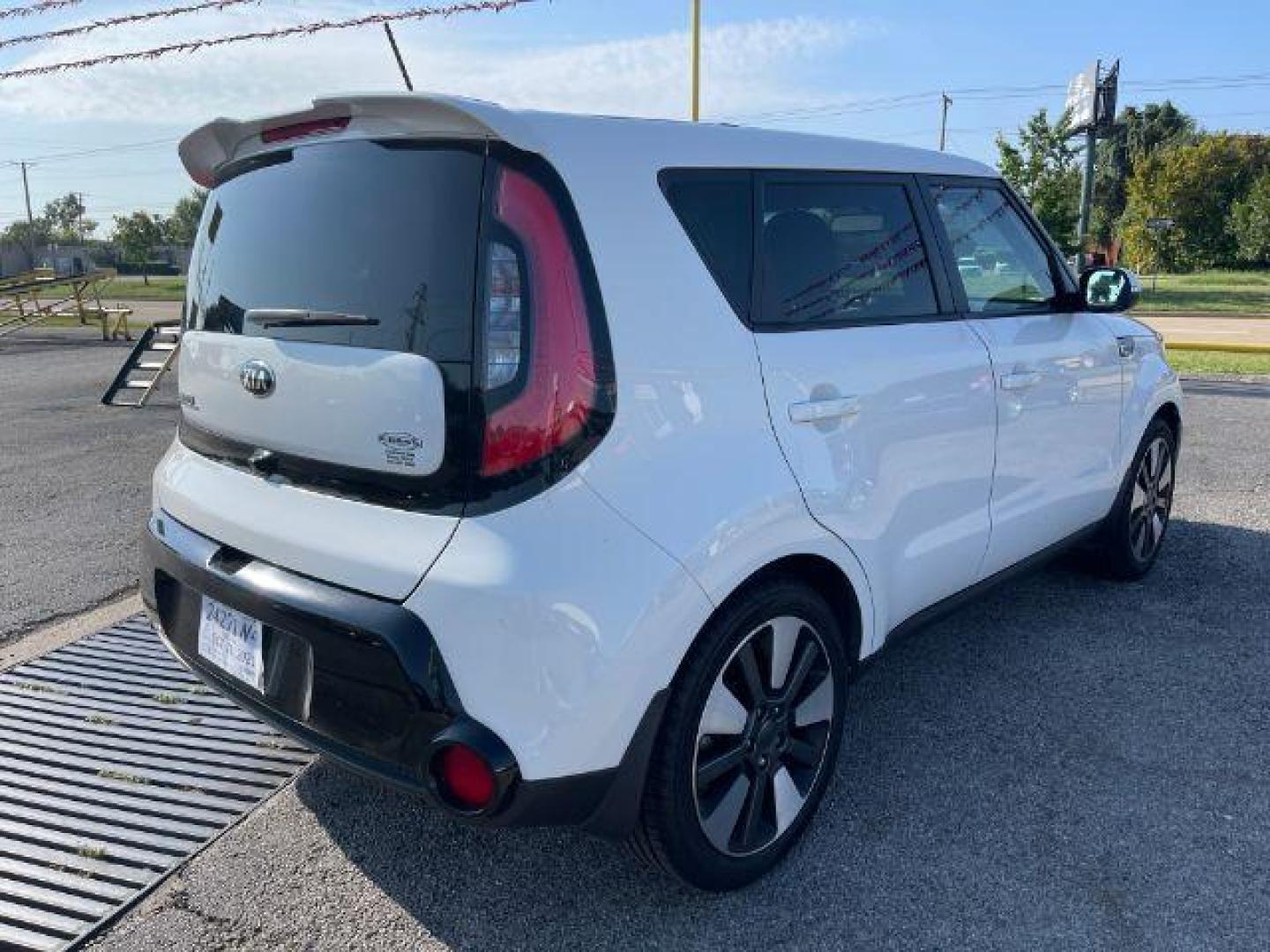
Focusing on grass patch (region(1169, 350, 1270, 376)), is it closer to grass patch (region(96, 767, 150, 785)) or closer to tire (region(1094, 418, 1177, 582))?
tire (region(1094, 418, 1177, 582))

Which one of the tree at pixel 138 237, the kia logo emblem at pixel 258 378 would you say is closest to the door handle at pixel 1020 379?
the kia logo emblem at pixel 258 378

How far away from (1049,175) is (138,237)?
244 ft

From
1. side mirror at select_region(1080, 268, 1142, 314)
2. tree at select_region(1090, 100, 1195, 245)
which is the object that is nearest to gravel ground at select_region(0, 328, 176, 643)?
side mirror at select_region(1080, 268, 1142, 314)

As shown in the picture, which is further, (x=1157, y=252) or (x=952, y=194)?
(x=1157, y=252)

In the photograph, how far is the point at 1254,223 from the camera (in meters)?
47.9

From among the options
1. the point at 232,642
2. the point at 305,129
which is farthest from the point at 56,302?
the point at 232,642

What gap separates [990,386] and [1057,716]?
1.12 metres

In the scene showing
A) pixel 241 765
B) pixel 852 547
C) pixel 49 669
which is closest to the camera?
pixel 852 547

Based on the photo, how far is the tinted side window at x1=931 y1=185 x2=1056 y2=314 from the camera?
3.29 m

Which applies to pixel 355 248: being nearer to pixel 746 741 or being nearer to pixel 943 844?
pixel 746 741

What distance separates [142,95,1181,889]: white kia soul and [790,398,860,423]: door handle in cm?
1

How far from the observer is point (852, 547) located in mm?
2646

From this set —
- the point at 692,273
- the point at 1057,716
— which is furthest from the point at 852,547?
the point at 1057,716

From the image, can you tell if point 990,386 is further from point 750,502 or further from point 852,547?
point 750,502
